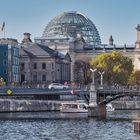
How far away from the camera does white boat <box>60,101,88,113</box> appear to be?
140 metres

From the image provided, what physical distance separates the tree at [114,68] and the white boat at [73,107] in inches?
1937

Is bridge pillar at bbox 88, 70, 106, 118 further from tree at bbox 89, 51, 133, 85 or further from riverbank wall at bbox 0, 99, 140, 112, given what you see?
tree at bbox 89, 51, 133, 85

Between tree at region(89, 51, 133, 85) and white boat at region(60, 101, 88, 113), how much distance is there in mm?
49212

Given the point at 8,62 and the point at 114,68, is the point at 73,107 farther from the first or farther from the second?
the point at 114,68

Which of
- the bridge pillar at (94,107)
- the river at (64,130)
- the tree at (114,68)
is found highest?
the tree at (114,68)

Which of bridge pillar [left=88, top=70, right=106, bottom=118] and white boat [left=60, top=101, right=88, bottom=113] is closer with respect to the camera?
bridge pillar [left=88, top=70, right=106, bottom=118]

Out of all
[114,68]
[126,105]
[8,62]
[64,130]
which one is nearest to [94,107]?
[64,130]

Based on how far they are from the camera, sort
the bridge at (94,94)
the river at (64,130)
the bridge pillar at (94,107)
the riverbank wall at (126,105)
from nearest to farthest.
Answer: the river at (64,130) < the bridge pillar at (94,107) < the bridge at (94,94) < the riverbank wall at (126,105)

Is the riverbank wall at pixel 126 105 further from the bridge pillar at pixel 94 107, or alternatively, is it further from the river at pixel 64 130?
the river at pixel 64 130

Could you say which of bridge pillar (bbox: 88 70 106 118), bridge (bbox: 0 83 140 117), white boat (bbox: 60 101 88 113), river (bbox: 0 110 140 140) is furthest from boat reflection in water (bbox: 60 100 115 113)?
river (bbox: 0 110 140 140)

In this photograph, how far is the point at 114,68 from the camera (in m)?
194

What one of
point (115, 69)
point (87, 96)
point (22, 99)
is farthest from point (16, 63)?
point (87, 96)

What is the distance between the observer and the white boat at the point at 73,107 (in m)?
140

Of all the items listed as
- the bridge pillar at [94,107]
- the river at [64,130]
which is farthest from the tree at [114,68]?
the river at [64,130]
